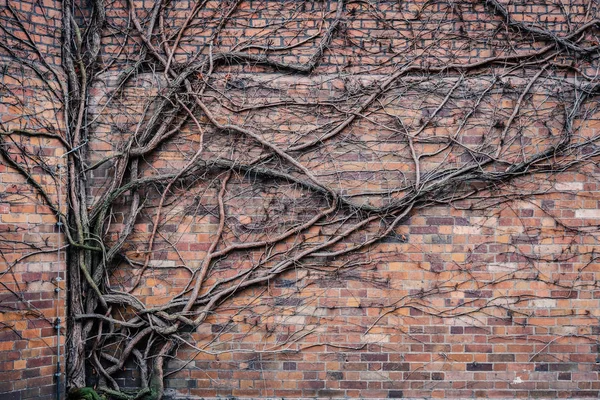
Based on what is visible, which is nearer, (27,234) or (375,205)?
(27,234)

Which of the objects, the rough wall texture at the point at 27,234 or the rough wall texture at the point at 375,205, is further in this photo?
the rough wall texture at the point at 375,205

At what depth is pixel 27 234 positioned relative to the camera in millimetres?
3961

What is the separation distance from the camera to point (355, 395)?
4273 millimetres

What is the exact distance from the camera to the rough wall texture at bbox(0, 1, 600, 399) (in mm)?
4277

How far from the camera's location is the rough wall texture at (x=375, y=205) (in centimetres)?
428

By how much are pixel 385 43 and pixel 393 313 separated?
2082mm

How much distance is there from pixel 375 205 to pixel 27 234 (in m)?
2.52

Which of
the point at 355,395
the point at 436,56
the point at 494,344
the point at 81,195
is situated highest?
the point at 436,56

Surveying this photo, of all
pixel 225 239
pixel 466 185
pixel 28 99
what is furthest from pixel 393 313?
pixel 28 99

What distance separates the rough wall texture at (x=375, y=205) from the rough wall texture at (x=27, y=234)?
425 millimetres

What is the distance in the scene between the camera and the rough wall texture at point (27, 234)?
3.88 metres

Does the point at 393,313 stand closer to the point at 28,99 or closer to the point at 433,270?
the point at 433,270

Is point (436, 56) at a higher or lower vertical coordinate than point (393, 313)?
higher

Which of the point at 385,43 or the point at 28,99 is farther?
the point at 385,43
